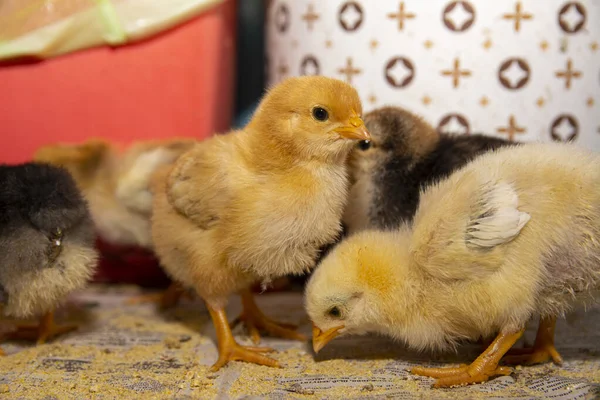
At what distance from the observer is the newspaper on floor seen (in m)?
1.01

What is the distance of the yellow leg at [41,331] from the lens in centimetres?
128

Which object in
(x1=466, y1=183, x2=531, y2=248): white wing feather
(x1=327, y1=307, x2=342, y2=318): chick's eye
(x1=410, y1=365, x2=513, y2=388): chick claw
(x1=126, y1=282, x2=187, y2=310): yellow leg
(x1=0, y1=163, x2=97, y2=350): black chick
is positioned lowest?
(x1=126, y1=282, x2=187, y2=310): yellow leg

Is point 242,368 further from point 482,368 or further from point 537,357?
point 537,357

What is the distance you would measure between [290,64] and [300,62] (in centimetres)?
3

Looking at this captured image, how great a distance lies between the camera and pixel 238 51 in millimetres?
2133

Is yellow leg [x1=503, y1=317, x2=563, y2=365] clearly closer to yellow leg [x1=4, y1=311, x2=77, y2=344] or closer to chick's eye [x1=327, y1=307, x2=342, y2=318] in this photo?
chick's eye [x1=327, y1=307, x2=342, y2=318]

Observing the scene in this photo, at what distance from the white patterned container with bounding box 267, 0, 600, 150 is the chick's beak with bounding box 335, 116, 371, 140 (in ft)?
1.65

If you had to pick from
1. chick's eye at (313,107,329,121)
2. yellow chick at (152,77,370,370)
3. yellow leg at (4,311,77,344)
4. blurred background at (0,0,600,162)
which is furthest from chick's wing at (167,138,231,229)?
blurred background at (0,0,600,162)

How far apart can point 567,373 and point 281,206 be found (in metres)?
0.62

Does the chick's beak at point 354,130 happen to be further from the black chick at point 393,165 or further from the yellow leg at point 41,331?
the yellow leg at point 41,331

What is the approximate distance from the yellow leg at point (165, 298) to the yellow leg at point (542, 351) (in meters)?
0.83

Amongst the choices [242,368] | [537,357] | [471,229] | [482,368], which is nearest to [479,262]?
[471,229]

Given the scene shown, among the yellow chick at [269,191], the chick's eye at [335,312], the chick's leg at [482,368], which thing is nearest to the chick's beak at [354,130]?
the yellow chick at [269,191]

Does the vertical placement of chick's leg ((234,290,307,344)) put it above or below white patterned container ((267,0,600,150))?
below
